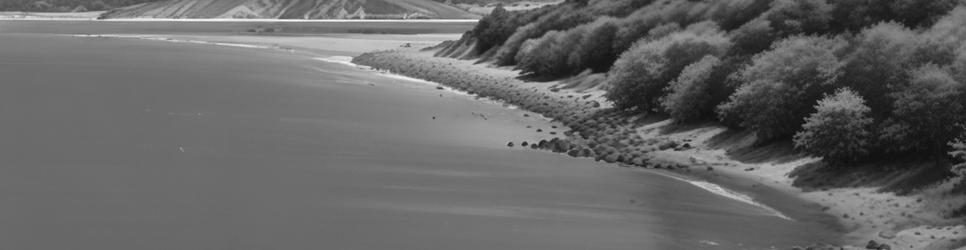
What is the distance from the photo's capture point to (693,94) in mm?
40344

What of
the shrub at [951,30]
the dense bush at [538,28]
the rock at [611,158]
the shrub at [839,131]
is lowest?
the dense bush at [538,28]

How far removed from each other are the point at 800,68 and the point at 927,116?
6.23 metres

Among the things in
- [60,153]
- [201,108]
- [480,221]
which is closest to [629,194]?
[480,221]

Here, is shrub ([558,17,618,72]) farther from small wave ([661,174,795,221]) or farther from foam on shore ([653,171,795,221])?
small wave ([661,174,795,221])

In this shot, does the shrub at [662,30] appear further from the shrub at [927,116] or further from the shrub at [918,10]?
the shrub at [927,116]

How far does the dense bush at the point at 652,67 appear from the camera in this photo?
147 feet

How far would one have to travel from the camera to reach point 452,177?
31234 millimetres

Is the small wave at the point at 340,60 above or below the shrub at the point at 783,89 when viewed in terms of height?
below

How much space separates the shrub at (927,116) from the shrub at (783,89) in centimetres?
364

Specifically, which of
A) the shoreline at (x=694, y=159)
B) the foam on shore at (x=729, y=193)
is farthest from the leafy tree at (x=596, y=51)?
the foam on shore at (x=729, y=193)

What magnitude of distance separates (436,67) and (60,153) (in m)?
42.0

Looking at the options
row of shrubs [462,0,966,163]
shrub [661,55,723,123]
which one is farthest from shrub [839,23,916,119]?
shrub [661,55,723,123]

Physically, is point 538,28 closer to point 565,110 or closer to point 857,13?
point 857,13

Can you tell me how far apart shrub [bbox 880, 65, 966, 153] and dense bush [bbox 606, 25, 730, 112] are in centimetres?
1389
